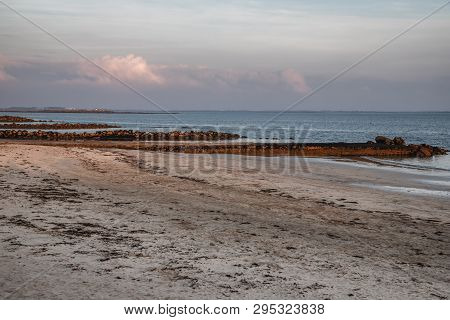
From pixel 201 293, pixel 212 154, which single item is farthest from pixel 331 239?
pixel 212 154

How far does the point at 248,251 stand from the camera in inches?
320

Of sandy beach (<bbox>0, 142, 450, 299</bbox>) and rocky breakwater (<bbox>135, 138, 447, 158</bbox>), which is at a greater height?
rocky breakwater (<bbox>135, 138, 447, 158</bbox>)

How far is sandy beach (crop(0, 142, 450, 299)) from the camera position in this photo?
6.34 metres

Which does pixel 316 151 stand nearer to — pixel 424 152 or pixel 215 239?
pixel 424 152

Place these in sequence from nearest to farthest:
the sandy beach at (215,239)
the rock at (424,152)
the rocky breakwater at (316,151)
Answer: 1. the sandy beach at (215,239)
2. the rocky breakwater at (316,151)
3. the rock at (424,152)

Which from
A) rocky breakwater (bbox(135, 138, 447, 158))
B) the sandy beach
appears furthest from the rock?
the sandy beach

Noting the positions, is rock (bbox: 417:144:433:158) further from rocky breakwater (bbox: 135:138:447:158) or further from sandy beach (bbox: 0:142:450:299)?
sandy beach (bbox: 0:142:450:299)

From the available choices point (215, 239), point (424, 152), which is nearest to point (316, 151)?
point (424, 152)

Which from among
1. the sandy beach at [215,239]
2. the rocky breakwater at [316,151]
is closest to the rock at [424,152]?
the rocky breakwater at [316,151]

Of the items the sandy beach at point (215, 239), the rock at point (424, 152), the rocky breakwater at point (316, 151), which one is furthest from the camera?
the rock at point (424, 152)

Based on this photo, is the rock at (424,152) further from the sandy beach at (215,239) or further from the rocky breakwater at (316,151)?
the sandy beach at (215,239)

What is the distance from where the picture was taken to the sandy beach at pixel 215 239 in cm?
634

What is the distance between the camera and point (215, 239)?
29.1ft

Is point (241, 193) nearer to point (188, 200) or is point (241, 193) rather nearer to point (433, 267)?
point (188, 200)
